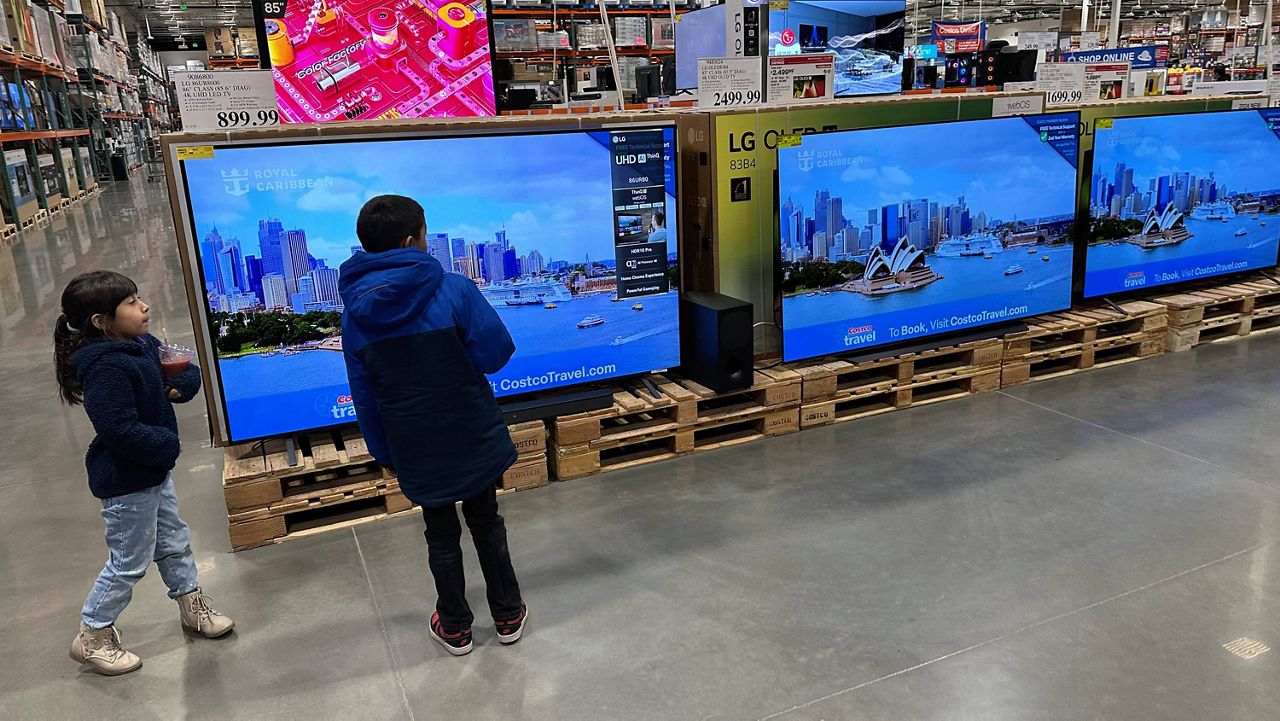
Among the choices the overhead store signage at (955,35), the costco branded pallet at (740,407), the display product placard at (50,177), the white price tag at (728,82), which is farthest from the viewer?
the display product placard at (50,177)

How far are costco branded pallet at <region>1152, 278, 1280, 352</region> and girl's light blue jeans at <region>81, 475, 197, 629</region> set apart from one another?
6.19 metres

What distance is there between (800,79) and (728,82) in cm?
82

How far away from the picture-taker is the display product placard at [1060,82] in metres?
5.84

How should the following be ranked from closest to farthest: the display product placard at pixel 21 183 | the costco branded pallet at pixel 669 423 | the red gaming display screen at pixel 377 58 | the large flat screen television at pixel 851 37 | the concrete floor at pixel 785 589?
the concrete floor at pixel 785 589
the costco branded pallet at pixel 669 423
the red gaming display screen at pixel 377 58
the large flat screen television at pixel 851 37
the display product placard at pixel 21 183

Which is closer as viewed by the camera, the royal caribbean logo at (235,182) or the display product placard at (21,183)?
the royal caribbean logo at (235,182)

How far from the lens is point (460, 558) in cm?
275

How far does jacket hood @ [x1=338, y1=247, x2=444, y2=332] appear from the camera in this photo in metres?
2.36

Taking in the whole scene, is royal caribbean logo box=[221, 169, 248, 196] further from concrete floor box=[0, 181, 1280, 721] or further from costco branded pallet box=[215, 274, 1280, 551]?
concrete floor box=[0, 181, 1280, 721]

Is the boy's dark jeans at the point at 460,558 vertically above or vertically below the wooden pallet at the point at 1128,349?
above

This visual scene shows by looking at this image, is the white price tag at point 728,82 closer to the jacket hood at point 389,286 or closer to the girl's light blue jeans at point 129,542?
the jacket hood at point 389,286

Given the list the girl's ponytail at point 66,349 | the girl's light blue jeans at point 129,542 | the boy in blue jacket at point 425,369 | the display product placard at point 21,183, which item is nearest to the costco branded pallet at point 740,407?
the girl's light blue jeans at point 129,542

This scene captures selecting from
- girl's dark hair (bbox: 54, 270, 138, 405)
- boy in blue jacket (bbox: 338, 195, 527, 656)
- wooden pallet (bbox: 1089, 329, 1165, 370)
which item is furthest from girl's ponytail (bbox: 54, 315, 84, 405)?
wooden pallet (bbox: 1089, 329, 1165, 370)

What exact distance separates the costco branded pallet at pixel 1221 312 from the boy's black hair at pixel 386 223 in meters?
5.57

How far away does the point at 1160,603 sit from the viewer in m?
2.97
